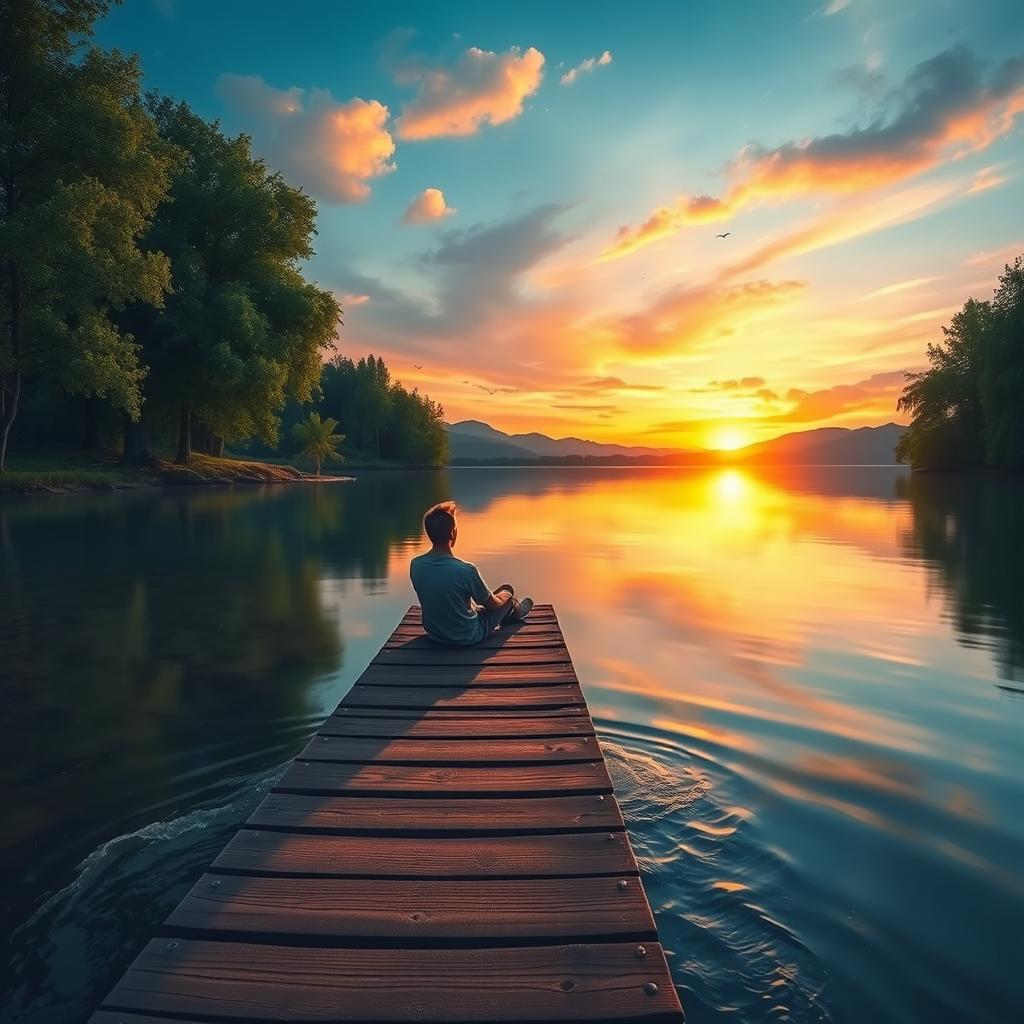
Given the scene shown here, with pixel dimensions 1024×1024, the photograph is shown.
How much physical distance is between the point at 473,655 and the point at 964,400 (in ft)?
244

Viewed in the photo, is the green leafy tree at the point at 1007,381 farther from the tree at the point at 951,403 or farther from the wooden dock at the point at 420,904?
the wooden dock at the point at 420,904

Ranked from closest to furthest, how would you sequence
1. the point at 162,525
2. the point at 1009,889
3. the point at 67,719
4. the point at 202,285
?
the point at 1009,889
the point at 67,719
the point at 162,525
the point at 202,285

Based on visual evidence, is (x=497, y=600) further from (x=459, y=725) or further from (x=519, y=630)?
(x=459, y=725)

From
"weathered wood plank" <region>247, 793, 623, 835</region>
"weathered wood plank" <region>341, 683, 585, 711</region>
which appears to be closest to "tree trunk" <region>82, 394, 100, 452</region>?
"weathered wood plank" <region>341, 683, 585, 711</region>

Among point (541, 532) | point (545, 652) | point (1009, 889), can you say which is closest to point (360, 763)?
point (545, 652)

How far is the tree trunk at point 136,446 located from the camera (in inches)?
1649

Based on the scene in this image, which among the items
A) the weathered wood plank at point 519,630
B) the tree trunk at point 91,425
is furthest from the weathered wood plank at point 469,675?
the tree trunk at point 91,425

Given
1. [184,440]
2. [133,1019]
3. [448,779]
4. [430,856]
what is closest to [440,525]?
[448,779]

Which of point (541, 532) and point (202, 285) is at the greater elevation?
point (202, 285)

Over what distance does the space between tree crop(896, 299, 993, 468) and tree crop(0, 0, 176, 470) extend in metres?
67.8

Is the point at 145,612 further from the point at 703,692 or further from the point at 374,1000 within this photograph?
the point at 374,1000

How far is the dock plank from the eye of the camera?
10.0 ft

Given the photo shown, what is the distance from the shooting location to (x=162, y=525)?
23.2 m

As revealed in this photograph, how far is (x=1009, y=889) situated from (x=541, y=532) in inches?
826
